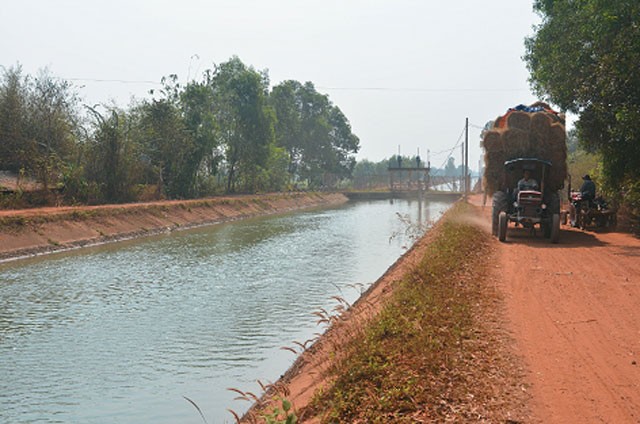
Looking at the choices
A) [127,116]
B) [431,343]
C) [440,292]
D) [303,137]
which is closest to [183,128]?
[127,116]

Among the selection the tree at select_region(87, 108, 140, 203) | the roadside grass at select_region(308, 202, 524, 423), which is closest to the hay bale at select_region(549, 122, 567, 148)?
the roadside grass at select_region(308, 202, 524, 423)

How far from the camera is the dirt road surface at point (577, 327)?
16.4ft

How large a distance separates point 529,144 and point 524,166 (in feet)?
2.79

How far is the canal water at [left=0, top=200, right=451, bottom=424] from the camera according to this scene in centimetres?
745

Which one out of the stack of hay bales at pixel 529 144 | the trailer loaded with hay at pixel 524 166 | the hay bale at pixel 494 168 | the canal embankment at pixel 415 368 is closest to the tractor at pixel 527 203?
the trailer loaded with hay at pixel 524 166

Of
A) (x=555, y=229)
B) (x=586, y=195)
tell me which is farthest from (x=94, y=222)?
(x=586, y=195)

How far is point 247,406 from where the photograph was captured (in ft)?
24.1

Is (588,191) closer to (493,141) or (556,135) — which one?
(556,135)

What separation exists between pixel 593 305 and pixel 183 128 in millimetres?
34189

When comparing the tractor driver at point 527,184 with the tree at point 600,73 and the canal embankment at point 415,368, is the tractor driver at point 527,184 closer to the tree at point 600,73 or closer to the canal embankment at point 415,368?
the tree at point 600,73

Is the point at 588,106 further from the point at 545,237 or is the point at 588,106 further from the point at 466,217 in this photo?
the point at 466,217

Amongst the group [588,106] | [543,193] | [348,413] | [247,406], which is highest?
[588,106]

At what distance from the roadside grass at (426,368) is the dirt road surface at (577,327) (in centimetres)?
30

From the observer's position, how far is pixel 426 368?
5.67 meters
